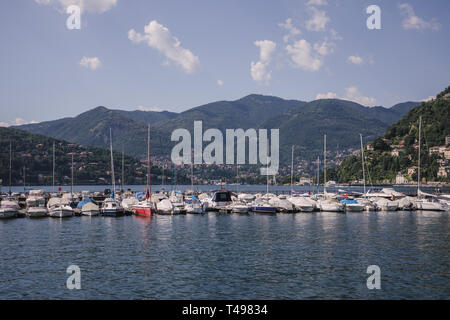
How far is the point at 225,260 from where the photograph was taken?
29.4 meters

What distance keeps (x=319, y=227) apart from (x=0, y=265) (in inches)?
1313

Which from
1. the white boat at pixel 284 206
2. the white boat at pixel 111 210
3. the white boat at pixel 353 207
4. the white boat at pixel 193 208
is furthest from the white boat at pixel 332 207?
the white boat at pixel 111 210

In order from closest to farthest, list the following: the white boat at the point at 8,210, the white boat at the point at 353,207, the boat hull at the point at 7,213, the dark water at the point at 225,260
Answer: the dark water at the point at 225,260, the boat hull at the point at 7,213, the white boat at the point at 8,210, the white boat at the point at 353,207

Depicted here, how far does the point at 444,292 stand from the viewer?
21406 mm

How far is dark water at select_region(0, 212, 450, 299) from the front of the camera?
2170 centimetres

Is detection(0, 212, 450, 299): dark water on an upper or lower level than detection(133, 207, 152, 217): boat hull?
lower

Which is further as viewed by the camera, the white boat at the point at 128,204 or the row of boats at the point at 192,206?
the white boat at the point at 128,204

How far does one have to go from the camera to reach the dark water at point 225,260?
2170 cm

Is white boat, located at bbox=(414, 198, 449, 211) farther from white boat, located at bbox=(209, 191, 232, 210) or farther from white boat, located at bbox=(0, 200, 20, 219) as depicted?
white boat, located at bbox=(0, 200, 20, 219)

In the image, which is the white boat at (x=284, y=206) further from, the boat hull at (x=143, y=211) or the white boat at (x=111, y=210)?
the white boat at (x=111, y=210)

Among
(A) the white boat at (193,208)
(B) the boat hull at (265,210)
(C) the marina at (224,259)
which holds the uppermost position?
(A) the white boat at (193,208)

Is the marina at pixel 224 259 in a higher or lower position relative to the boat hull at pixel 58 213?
lower

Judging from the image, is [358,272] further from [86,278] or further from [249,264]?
[86,278]

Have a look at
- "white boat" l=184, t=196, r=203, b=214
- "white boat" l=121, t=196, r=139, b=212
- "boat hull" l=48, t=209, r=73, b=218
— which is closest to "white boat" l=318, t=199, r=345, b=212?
"white boat" l=184, t=196, r=203, b=214
